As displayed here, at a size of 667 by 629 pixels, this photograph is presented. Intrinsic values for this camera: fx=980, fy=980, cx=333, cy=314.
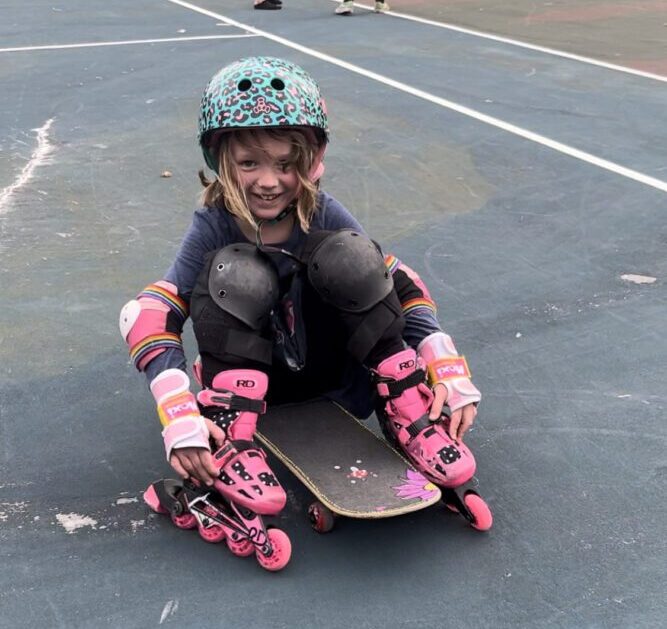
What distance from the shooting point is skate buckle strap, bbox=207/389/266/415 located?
2.57m

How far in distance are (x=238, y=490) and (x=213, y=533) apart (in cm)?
20

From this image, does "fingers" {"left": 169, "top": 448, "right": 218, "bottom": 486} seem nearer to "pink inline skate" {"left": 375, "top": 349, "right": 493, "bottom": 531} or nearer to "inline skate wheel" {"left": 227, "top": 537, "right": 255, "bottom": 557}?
"inline skate wheel" {"left": 227, "top": 537, "right": 255, "bottom": 557}

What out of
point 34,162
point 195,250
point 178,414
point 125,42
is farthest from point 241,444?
point 125,42

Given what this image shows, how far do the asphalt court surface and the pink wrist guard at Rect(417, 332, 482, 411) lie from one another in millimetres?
337

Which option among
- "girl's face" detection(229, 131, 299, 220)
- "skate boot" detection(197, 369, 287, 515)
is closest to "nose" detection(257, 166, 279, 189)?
"girl's face" detection(229, 131, 299, 220)

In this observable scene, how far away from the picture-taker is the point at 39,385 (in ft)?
11.5

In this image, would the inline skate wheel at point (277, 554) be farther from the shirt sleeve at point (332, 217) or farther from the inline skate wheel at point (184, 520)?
the shirt sleeve at point (332, 217)

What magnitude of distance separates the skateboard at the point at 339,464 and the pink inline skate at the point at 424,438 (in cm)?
5

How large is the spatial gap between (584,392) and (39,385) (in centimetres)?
193

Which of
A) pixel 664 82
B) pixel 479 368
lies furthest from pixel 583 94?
pixel 479 368

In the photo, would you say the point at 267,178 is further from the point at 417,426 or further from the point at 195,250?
the point at 417,426

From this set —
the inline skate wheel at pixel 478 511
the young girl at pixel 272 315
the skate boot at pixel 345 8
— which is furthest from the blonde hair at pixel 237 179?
the skate boot at pixel 345 8

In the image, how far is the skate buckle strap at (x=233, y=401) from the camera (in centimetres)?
257

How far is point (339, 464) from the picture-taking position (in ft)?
9.12
